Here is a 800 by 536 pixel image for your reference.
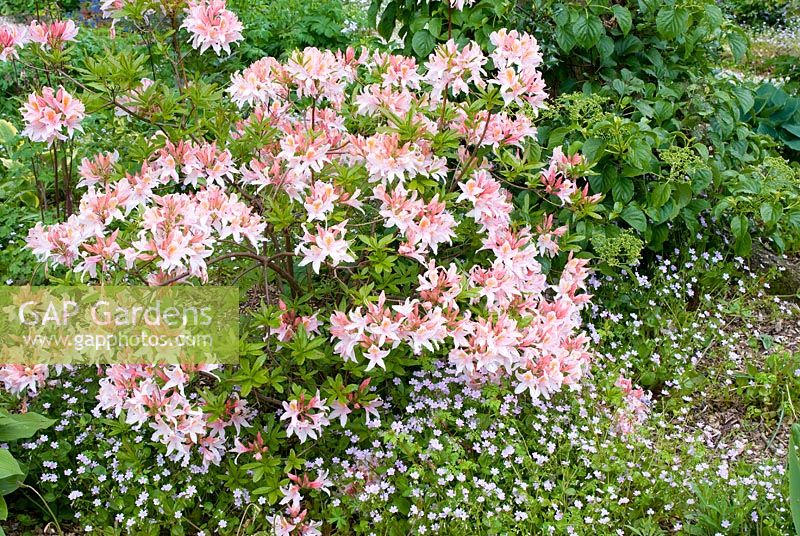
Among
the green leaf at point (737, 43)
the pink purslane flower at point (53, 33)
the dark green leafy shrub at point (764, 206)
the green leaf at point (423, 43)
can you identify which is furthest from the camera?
the green leaf at point (737, 43)

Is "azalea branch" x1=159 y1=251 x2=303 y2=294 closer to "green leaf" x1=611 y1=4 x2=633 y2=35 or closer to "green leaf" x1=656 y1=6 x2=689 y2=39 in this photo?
"green leaf" x1=611 y1=4 x2=633 y2=35

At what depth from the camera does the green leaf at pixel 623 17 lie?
350 cm

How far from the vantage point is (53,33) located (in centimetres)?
260

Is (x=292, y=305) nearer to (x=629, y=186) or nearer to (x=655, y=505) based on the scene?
(x=655, y=505)

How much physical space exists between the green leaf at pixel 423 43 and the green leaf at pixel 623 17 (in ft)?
2.63

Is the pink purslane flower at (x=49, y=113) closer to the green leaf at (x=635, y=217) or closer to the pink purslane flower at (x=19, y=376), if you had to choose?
the pink purslane flower at (x=19, y=376)

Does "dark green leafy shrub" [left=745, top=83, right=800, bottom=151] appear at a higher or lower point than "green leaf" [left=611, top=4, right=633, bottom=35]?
lower

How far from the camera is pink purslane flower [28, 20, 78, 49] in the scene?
2.57 m

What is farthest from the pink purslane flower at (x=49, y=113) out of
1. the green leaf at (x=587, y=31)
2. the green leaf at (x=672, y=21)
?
the green leaf at (x=672, y=21)

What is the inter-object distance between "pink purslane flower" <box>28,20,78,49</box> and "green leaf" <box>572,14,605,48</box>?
202 cm

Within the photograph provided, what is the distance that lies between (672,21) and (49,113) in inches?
101

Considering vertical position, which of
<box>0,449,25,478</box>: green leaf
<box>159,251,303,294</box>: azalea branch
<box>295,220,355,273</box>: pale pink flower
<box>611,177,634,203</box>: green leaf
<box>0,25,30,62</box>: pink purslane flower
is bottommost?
<box>0,449,25,478</box>: green leaf

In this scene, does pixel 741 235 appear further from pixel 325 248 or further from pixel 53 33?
pixel 53 33

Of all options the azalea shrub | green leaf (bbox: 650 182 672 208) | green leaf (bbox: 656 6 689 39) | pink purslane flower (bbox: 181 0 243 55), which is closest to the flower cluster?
the azalea shrub
